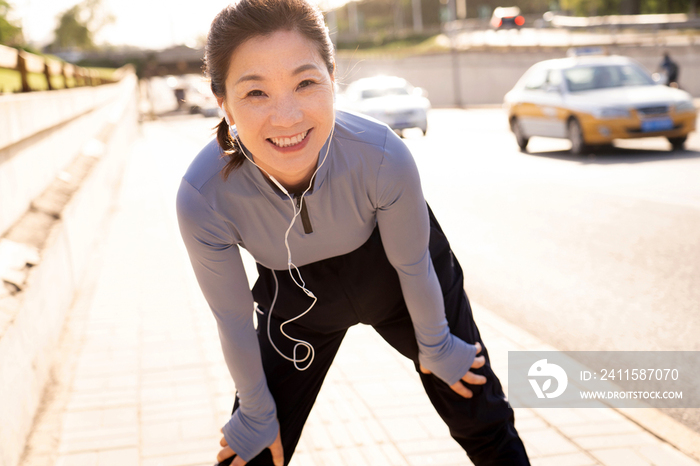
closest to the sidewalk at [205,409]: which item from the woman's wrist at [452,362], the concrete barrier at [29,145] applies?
the woman's wrist at [452,362]

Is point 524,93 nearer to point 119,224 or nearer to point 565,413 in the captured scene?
point 119,224

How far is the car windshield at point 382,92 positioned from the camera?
20859 millimetres

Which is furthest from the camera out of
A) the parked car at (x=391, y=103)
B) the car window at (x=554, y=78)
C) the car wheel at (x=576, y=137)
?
the parked car at (x=391, y=103)

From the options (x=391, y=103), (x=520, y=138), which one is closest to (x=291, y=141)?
(x=520, y=138)

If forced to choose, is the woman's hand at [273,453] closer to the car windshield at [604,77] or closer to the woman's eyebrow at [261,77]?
the woman's eyebrow at [261,77]

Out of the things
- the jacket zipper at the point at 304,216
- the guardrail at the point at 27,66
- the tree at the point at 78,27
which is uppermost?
the tree at the point at 78,27

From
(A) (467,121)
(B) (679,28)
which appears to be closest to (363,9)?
(B) (679,28)

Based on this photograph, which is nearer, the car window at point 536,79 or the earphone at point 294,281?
the earphone at point 294,281

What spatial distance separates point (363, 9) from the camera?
133 m

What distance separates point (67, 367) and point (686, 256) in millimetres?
4968

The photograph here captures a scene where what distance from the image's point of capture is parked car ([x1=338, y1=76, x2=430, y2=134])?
1923 centimetres

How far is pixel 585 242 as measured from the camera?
22.2ft

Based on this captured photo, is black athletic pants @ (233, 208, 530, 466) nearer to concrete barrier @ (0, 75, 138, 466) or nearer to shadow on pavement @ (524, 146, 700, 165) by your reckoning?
concrete barrier @ (0, 75, 138, 466)

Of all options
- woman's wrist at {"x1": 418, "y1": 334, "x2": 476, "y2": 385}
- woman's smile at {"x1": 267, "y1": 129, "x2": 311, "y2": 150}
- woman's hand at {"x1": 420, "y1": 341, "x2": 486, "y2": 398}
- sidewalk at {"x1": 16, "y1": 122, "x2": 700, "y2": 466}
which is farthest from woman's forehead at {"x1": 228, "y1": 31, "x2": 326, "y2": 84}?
sidewalk at {"x1": 16, "y1": 122, "x2": 700, "y2": 466}
